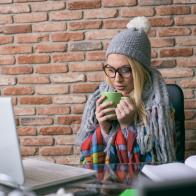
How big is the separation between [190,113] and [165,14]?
2.00ft

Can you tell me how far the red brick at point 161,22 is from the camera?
7.51ft

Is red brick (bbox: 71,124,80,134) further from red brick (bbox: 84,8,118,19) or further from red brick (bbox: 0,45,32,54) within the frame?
red brick (bbox: 84,8,118,19)

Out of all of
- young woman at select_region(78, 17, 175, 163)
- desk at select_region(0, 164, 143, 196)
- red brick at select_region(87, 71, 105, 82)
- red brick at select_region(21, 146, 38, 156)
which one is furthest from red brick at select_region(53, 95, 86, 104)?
desk at select_region(0, 164, 143, 196)

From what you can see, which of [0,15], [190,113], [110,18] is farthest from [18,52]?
[190,113]

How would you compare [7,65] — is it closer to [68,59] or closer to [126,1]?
[68,59]

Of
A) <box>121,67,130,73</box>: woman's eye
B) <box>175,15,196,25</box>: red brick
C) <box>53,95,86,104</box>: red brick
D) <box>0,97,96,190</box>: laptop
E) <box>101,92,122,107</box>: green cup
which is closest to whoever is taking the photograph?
<box>0,97,96,190</box>: laptop

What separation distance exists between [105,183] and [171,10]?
4.99 ft

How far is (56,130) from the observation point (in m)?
2.41

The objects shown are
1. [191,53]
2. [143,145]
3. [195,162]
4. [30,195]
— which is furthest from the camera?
[191,53]

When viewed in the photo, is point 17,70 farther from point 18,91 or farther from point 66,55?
point 66,55

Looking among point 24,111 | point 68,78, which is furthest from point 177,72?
point 24,111

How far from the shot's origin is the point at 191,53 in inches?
89.8

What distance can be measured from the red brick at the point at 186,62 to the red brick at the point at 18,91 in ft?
3.03

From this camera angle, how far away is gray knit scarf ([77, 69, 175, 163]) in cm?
165
